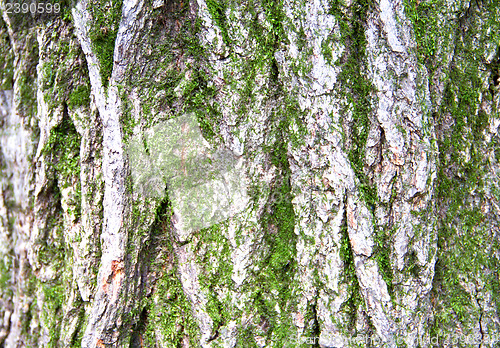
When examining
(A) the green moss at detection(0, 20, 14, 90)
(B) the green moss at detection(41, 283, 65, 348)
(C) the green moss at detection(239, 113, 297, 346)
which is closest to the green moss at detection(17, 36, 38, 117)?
(A) the green moss at detection(0, 20, 14, 90)

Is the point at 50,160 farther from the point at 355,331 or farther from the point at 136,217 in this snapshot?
the point at 355,331

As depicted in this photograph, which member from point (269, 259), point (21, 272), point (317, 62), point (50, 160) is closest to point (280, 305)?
point (269, 259)

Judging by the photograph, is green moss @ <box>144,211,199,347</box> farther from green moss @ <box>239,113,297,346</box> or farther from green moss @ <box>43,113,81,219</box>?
green moss @ <box>43,113,81,219</box>

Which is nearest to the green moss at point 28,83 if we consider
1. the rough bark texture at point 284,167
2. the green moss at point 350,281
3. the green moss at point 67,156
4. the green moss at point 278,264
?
the rough bark texture at point 284,167

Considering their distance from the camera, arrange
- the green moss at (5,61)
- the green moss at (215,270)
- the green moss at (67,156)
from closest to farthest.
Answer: the green moss at (215,270)
the green moss at (67,156)
the green moss at (5,61)

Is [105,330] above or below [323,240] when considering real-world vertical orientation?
below

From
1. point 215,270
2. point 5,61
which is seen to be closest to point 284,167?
point 215,270

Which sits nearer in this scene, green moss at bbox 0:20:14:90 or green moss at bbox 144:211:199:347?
green moss at bbox 144:211:199:347

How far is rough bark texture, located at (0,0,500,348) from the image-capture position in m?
1.41

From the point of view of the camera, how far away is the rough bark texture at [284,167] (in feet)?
4.62

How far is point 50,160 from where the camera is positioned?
163cm

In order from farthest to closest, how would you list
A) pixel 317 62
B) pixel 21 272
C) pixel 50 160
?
pixel 21 272 → pixel 50 160 → pixel 317 62

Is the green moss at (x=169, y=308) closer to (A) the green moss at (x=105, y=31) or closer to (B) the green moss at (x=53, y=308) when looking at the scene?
(B) the green moss at (x=53, y=308)

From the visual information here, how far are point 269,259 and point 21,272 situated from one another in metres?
1.36
